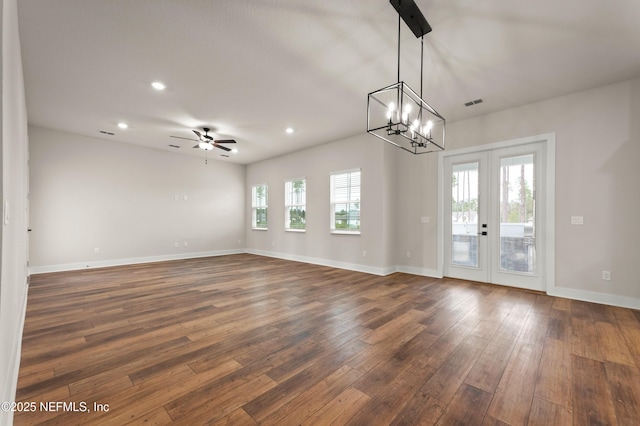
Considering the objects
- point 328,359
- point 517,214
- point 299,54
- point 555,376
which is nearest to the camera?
point 555,376

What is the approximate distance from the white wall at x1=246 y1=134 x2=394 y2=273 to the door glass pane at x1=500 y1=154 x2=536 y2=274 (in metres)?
2.01

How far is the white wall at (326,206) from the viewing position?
5676 mm

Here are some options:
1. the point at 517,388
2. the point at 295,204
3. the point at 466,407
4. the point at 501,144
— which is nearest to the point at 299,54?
the point at 466,407

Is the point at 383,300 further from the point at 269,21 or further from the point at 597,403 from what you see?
the point at 269,21

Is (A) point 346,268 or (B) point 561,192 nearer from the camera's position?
(B) point 561,192

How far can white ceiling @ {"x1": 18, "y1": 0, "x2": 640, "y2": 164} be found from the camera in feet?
7.97

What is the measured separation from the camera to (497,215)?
470cm

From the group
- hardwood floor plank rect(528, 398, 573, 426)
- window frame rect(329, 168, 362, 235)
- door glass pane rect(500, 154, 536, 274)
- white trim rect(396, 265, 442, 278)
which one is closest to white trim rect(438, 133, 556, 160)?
door glass pane rect(500, 154, 536, 274)

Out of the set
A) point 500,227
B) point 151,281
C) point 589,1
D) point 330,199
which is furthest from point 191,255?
point 589,1

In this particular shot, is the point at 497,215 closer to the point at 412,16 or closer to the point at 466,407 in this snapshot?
the point at 412,16

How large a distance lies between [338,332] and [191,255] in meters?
6.32

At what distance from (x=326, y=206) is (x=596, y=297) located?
484cm

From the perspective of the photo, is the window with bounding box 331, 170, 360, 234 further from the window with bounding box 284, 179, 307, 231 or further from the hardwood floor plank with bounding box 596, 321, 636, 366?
the hardwood floor plank with bounding box 596, 321, 636, 366

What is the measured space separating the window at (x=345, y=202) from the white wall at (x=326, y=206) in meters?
0.15
